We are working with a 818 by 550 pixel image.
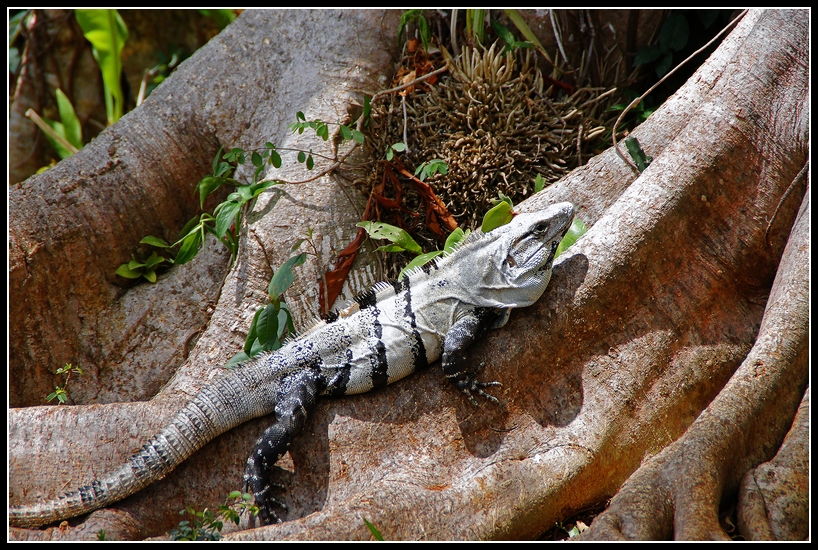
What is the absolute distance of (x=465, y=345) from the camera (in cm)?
308

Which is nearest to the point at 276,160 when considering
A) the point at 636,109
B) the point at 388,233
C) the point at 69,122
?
the point at 388,233

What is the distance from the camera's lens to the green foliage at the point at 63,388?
3662 mm

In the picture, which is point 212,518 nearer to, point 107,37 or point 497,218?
point 497,218

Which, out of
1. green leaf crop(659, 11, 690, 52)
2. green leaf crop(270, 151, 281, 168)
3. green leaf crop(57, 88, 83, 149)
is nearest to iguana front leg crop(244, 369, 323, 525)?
green leaf crop(270, 151, 281, 168)

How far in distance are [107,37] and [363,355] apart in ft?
15.8

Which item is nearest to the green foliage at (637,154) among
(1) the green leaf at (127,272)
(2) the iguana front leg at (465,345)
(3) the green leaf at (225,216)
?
(2) the iguana front leg at (465,345)

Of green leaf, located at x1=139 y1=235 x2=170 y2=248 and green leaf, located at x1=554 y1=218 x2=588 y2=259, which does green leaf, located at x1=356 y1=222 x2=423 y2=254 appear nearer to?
green leaf, located at x1=554 y1=218 x2=588 y2=259

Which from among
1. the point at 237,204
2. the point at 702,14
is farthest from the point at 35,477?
the point at 702,14

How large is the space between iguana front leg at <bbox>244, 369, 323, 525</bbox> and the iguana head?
1.02m

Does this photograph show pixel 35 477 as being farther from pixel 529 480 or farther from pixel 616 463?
pixel 616 463

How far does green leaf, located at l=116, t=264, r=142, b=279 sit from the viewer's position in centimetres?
425

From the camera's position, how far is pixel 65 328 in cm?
407
